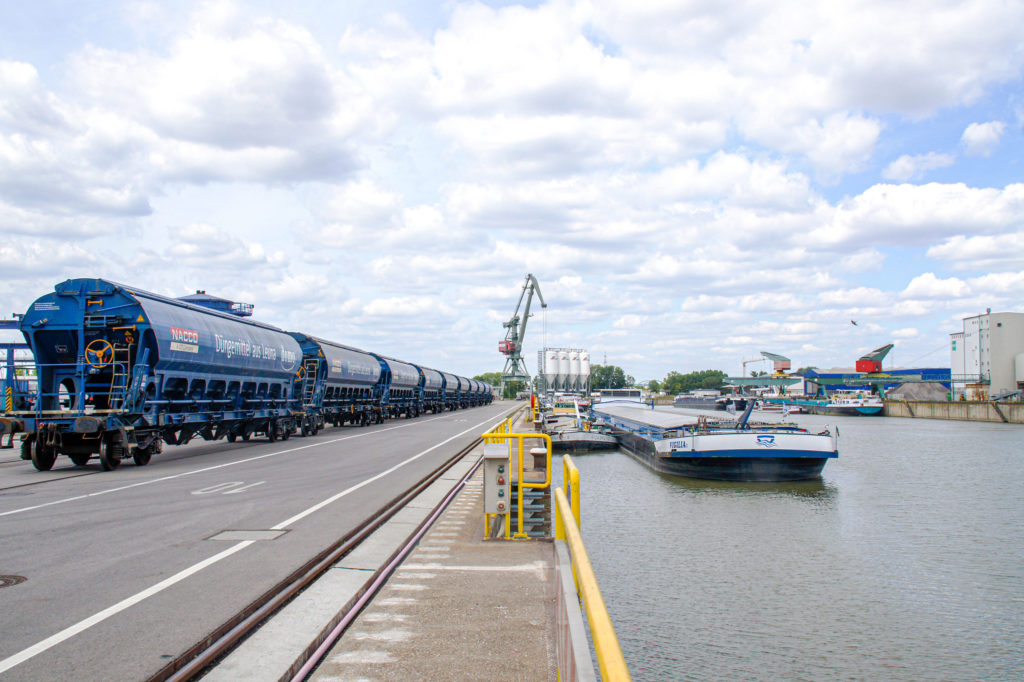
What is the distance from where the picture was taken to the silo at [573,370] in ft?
269

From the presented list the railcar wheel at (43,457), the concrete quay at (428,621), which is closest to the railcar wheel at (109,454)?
the railcar wheel at (43,457)

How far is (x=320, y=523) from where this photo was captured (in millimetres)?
12367

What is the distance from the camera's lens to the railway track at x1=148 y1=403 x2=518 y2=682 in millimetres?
6035

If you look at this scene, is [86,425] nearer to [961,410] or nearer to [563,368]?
[563,368]

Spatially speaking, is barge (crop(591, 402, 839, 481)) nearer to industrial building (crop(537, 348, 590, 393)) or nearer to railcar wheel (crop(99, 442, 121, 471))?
railcar wheel (crop(99, 442, 121, 471))

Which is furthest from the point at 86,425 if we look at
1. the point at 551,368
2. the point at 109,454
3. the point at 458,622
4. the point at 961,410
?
the point at 961,410

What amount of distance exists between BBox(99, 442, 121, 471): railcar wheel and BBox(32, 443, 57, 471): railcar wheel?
5.00 ft

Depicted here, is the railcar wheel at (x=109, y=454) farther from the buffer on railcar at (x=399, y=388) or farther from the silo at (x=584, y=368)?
the silo at (x=584, y=368)

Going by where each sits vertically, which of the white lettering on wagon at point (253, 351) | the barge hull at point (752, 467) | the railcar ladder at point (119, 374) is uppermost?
the white lettering on wagon at point (253, 351)

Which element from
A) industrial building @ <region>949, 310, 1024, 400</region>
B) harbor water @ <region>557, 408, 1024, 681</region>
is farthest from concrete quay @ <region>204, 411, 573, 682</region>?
industrial building @ <region>949, 310, 1024, 400</region>

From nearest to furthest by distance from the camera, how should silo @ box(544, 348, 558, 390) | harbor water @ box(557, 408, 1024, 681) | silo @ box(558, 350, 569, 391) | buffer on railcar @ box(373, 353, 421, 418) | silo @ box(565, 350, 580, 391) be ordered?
1. harbor water @ box(557, 408, 1024, 681)
2. buffer on railcar @ box(373, 353, 421, 418)
3. silo @ box(544, 348, 558, 390)
4. silo @ box(558, 350, 569, 391)
5. silo @ box(565, 350, 580, 391)

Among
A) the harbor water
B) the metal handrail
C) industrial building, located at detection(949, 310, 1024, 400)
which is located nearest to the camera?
the metal handrail

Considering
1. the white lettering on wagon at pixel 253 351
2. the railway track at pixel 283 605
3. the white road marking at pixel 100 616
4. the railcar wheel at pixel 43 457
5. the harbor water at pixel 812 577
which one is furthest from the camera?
the white lettering on wagon at pixel 253 351

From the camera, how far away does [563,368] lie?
81875 millimetres
